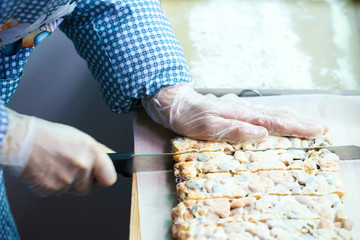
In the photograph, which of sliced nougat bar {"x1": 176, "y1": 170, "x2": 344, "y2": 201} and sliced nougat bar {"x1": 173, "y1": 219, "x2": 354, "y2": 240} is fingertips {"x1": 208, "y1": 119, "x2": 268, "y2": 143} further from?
sliced nougat bar {"x1": 173, "y1": 219, "x2": 354, "y2": 240}

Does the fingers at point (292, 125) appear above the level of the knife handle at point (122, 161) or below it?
above

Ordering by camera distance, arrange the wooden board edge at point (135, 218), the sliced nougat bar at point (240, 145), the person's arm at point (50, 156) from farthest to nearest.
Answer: the sliced nougat bar at point (240, 145), the wooden board edge at point (135, 218), the person's arm at point (50, 156)

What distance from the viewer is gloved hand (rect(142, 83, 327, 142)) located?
0.91m

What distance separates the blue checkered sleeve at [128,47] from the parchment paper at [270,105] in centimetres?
11

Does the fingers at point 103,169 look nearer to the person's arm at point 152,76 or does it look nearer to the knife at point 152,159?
the knife at point 152,159

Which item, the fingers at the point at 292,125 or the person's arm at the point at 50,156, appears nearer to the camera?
the person's arm at the point at 50,156

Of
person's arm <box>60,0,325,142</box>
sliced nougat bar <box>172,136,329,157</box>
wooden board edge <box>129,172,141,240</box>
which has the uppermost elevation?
person's arm <box>60,0,325,142</box>

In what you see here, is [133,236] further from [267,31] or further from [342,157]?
[267,31]

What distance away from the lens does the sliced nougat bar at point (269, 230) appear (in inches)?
28.4

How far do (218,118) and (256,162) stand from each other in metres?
0.15

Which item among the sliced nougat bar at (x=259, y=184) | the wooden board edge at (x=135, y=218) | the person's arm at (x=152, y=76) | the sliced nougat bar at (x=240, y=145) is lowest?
the wooden board edge at (x=135, y=218)

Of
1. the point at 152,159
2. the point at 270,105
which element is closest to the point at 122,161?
the point at 152,159

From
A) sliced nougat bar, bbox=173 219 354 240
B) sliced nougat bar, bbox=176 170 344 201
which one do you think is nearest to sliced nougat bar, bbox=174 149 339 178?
sliced nougat bar, bbox=176 170 344 201

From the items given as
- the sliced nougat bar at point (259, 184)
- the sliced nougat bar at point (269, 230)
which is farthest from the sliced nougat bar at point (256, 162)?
the sliced nougat bar at point (269, 230)
